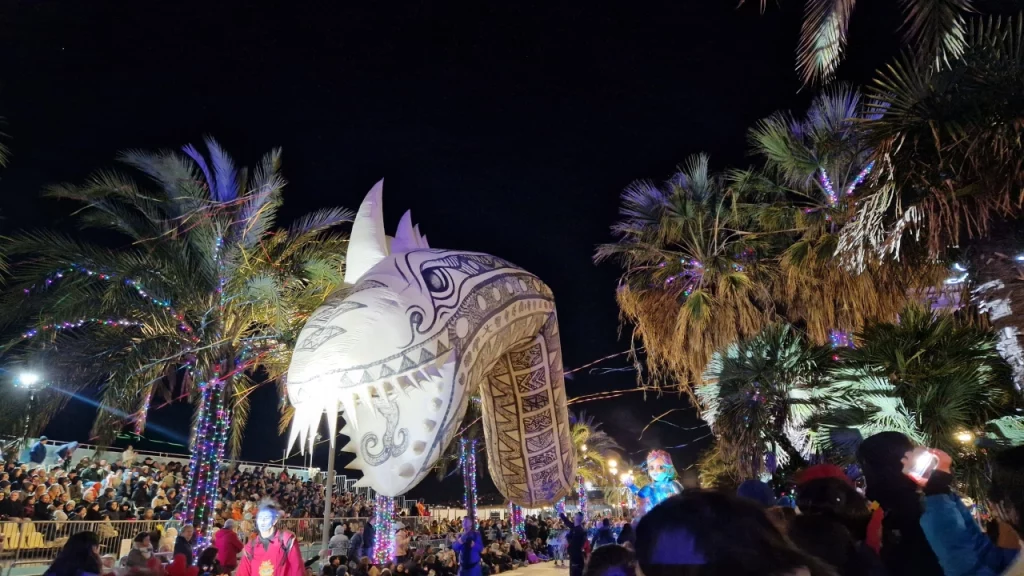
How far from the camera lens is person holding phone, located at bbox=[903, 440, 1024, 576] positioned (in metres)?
1.96

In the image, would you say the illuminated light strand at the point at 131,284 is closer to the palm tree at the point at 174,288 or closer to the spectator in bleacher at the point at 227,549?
the palm tree at the point at 174,288

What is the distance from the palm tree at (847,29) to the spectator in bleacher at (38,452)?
14960mm

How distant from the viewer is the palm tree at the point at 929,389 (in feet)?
22.7

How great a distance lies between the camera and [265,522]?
15.1 ft

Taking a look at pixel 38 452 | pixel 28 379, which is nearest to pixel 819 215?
pixel 28 379

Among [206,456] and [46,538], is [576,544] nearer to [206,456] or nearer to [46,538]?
[206,456]

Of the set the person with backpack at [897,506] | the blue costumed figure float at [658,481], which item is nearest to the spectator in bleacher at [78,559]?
the person with backpack at [897,506]

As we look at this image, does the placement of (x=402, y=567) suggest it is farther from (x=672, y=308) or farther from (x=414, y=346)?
(x=672, y=308)

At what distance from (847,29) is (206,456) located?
10915mm

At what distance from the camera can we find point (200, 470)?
9961mm

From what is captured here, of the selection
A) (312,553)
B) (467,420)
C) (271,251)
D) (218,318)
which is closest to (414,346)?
(218,318)

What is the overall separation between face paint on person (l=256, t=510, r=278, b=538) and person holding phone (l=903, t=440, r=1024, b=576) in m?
4.19

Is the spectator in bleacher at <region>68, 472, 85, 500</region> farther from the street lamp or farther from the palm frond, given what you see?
the palm frond

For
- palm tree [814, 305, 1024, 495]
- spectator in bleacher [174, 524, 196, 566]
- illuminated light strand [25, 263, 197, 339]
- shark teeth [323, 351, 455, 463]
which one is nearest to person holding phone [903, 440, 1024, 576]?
shark teeth [323, 351, 455, 463]
